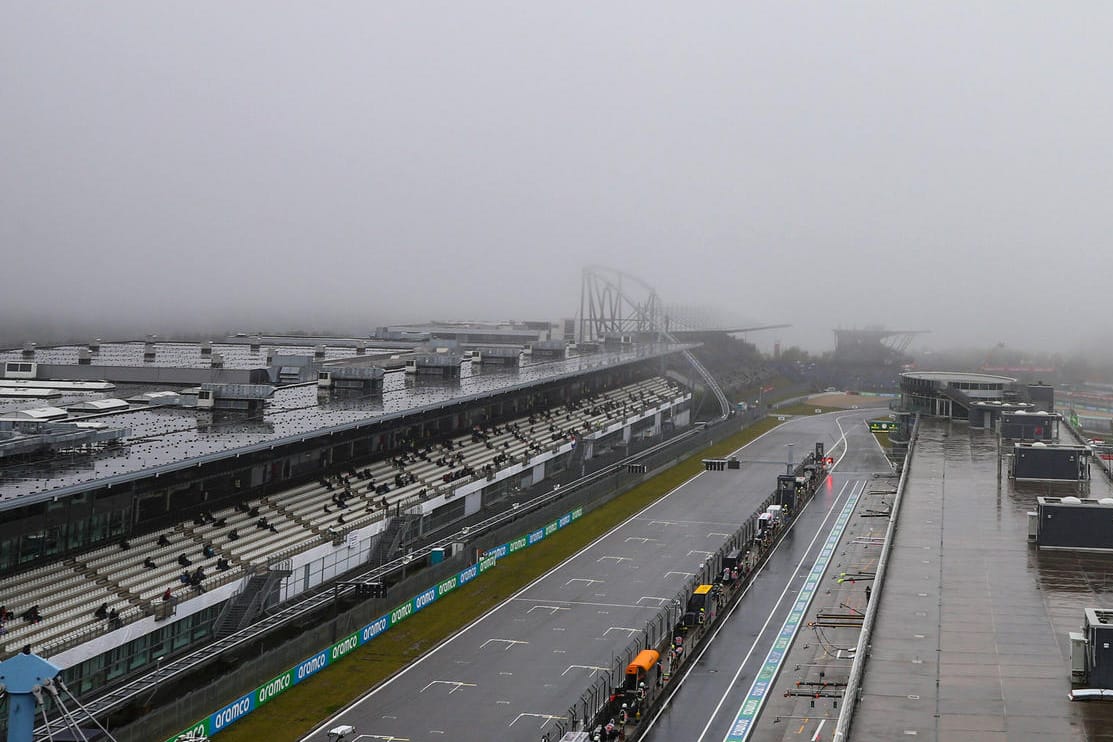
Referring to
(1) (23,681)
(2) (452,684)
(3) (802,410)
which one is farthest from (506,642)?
(3) (802,410)

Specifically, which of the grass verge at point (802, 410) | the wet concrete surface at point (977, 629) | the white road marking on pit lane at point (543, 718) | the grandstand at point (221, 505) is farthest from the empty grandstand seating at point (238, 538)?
the grass verge at point (802, 410)

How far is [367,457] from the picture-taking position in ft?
199

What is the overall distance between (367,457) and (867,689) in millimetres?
37171

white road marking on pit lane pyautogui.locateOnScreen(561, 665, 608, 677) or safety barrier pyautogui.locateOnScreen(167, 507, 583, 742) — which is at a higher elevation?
safety barrier pyautogui.locateOnScreen(167, 507, 583, 742)

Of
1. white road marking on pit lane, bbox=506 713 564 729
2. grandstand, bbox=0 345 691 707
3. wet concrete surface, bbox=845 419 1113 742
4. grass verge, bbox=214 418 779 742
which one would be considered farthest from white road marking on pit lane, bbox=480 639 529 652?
wet concrete surface, bbox=845 419 1113 742

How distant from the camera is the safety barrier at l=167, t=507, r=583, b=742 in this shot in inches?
1383

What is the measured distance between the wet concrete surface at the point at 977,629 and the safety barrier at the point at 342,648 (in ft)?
63.0

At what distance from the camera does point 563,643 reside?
4581 cm

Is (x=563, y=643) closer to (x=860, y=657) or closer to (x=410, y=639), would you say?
(x=410, y=639)

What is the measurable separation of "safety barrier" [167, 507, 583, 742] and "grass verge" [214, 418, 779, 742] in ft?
0.77

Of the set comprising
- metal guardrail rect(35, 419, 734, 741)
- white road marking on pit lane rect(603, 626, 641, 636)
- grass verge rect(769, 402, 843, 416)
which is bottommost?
white road marking on pit lane rect(603, 626, 641, 636)

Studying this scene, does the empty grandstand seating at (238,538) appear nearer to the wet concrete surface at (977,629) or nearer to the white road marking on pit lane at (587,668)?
the white road marking on pit lane at (587,668)

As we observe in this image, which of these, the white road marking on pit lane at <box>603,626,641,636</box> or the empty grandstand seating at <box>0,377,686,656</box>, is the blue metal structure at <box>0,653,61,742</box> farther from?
the white road marking on pit lane at <box>603,626,641,636</box>

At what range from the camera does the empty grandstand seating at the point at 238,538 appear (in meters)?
34.6
